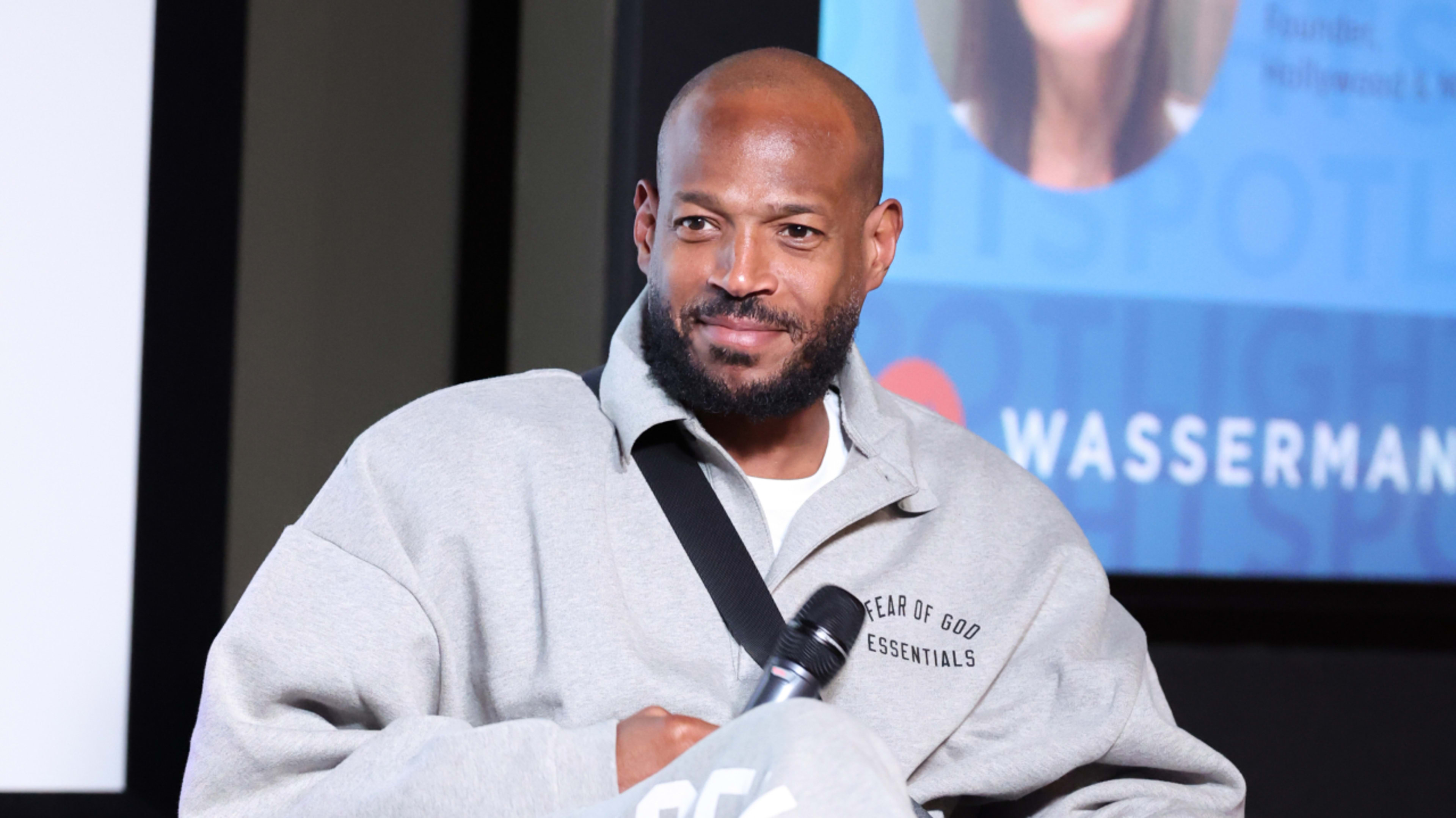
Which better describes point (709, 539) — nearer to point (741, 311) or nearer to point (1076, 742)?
point (741, 311)

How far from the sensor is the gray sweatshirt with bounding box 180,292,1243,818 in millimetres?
1451

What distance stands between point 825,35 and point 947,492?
3.60ft

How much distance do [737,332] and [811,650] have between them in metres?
0.45

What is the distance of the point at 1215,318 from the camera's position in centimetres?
276

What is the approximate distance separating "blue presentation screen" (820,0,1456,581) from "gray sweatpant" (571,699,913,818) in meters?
1.48

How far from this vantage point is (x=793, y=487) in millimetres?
1776

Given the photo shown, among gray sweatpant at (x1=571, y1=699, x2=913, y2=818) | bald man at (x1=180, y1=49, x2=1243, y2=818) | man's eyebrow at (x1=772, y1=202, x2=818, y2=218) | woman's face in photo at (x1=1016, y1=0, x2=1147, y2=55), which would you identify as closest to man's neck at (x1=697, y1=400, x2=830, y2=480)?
bald man at (x1=180, y1=49, x2=1243, y2=818)

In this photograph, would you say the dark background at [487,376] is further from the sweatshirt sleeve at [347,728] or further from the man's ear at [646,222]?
the sweatshirt sleeve at [347,728]

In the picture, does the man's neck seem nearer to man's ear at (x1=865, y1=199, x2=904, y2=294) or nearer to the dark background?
man's ear at (x1=865, y1=199, x2=904, y2=294)

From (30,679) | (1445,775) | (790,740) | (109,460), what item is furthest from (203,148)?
(1445,775)

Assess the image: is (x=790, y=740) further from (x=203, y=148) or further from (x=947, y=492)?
(x=203, y=148)

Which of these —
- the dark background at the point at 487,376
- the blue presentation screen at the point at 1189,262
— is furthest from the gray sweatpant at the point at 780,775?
the blue presentation screen at the point at 1189,262

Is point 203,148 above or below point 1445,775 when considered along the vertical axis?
above

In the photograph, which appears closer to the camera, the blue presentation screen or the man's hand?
the man's hand
